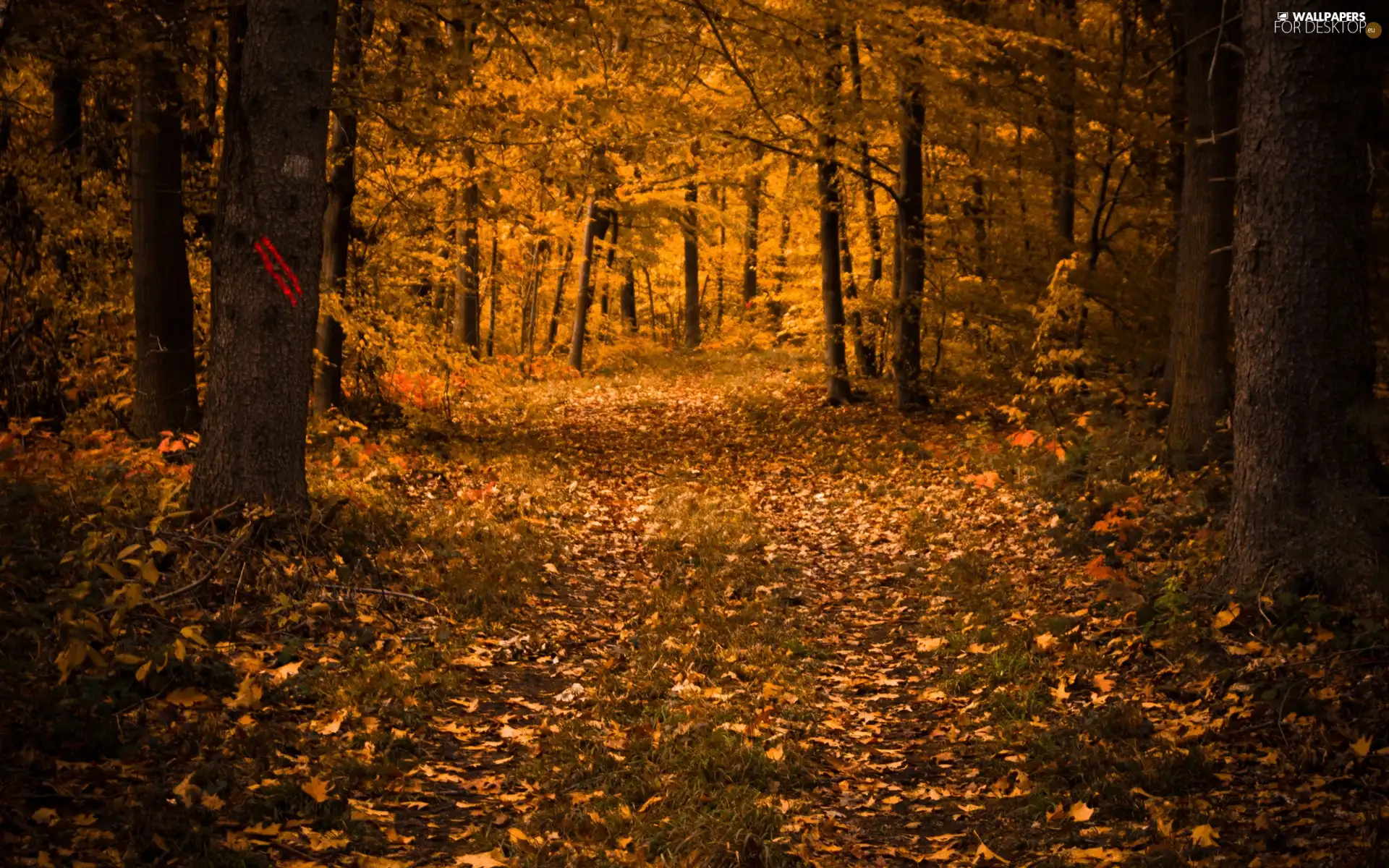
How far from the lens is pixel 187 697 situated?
4.73 meters

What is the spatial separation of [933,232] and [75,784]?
14.5m

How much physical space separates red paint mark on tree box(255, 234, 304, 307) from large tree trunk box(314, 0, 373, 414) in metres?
4.74

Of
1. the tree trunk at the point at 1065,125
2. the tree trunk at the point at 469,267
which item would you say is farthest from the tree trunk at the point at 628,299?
the tree trunk at the point at 1065,125

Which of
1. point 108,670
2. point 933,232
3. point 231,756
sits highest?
point 933,232

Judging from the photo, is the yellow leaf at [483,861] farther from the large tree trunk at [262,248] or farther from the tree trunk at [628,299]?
the tree trunk at [628,299]

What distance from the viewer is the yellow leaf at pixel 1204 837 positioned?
12.6 ft

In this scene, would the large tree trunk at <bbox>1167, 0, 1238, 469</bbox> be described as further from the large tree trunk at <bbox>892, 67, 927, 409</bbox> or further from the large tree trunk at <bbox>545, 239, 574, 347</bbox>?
the large tree trunk at <bbox>545, 239, 574, 347</bbox>

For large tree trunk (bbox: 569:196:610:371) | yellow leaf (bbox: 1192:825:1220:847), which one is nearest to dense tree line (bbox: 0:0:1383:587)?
large tree trunk (bbox: 569:196:610:371)

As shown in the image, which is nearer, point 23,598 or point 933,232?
point 23,598

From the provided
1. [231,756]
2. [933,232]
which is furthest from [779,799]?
[933,232]

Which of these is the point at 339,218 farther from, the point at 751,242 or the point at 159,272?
the point at 751,242

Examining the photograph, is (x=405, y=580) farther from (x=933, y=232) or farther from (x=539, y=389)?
(x=539, y=389)

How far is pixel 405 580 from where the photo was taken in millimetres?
7234

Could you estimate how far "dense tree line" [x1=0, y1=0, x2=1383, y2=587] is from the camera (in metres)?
5.83
